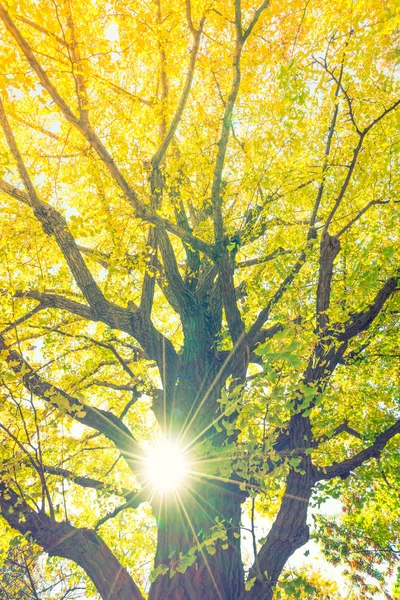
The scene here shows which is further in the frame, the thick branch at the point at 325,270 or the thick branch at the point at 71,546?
the thick branch at the point at 325,270

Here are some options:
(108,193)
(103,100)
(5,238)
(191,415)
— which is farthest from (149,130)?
(191,415)

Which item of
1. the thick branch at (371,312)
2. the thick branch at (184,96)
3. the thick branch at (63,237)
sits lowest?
the thick branch at (371,312)

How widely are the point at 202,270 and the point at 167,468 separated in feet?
12.5

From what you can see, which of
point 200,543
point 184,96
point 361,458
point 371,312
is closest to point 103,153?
point 184,96

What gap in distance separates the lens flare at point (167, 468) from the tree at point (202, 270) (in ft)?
0.21

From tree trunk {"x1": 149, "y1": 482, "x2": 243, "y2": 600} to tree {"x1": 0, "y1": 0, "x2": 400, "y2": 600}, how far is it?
0.02 meters

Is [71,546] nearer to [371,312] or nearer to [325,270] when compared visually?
[325,270]

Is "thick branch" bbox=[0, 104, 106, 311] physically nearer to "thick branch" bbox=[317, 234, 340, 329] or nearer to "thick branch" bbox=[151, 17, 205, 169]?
"thick branch" bbox=[151, 17, 205, 169]

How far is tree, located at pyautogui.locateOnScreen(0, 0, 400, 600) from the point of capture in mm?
3754

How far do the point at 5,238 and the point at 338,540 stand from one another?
882 cm

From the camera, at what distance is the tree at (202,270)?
375 cm

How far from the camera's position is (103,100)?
5.57 metres

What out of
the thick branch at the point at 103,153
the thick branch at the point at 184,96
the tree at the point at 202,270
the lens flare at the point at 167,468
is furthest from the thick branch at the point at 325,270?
the lens flare at the point at 167,468

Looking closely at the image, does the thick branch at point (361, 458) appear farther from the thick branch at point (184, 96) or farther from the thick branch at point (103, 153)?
the thick branch at point (184, 96)
